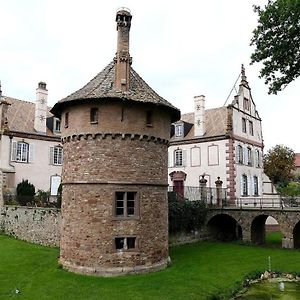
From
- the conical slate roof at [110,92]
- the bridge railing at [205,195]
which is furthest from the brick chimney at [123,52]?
the bridge railing at [205,195]

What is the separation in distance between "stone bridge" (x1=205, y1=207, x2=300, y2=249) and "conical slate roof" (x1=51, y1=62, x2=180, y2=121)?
35.2ft

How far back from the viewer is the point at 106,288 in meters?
14.4

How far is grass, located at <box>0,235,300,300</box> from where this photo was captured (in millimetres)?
13875

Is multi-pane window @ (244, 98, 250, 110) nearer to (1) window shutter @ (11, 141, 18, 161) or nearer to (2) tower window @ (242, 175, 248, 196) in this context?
(2) tower window @ (242, 175, 248, 196)

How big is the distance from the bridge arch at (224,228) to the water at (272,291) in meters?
12.2

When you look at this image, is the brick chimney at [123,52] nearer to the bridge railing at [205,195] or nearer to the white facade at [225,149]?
the bridge railing at [205,195]

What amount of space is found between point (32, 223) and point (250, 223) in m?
14.9

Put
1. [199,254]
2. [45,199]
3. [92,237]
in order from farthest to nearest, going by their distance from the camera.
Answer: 1. [45,199]
2. [199,254]
3. [92,237]

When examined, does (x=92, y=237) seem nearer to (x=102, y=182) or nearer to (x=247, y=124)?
(x=102, y=182)

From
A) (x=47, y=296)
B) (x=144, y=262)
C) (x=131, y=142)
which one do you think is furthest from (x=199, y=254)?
(x=47, y=296)

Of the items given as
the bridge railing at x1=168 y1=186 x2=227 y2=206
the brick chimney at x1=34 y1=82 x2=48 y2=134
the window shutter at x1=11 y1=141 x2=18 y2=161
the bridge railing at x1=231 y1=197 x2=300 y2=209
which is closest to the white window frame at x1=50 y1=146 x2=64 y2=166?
the brick chimney at x1=34 y1=82 x2=48 y2=134

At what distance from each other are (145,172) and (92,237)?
369 cm

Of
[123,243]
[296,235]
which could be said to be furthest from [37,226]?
[296,235]

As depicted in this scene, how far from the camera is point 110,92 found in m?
16.8
